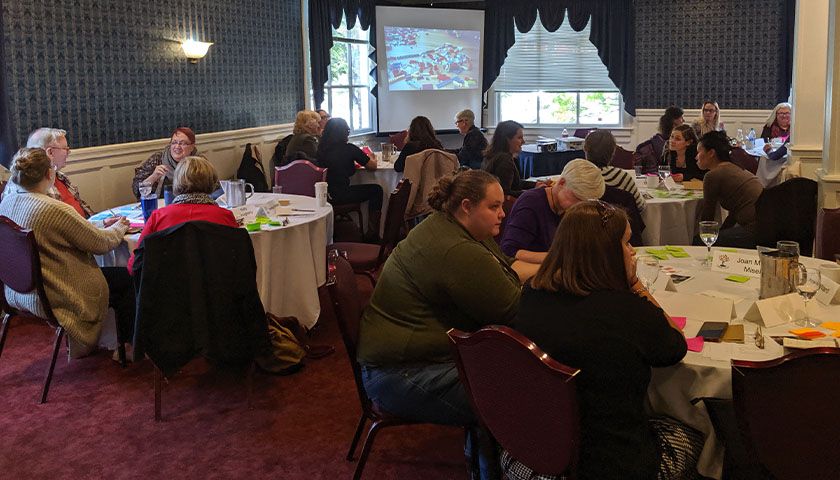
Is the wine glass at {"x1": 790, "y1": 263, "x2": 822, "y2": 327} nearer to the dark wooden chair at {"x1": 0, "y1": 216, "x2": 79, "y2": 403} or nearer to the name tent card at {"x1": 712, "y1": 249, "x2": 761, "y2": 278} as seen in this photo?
the name tent card at {"x1": 712, "y1": 249, "x2": 761, "y2": 278}

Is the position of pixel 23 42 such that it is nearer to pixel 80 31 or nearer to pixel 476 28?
pixel 80 31

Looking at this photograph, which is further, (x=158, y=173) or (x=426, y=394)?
(x=158, y=173)

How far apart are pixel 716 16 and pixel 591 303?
9.24m

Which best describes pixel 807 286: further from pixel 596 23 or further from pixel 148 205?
pixel 596 23

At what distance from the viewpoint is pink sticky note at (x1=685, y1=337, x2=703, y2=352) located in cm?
225

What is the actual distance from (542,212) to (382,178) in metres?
4.08

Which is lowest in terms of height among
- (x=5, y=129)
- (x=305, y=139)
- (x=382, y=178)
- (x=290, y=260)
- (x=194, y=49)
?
(x=290, y=260)

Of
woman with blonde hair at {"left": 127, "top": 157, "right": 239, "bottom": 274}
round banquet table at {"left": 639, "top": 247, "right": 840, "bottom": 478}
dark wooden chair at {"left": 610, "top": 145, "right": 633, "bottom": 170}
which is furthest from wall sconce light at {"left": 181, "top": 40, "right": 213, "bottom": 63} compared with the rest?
round banquet table at {"left": 639, "top": 247, "right": 840, "bottom": 478}

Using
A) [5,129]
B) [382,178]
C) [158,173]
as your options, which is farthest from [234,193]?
[382,178]

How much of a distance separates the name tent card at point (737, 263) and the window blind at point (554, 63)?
8073 millimetres

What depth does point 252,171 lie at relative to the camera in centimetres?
778

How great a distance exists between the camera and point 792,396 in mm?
1800

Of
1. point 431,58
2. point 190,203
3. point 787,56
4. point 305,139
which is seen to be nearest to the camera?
point 190,203

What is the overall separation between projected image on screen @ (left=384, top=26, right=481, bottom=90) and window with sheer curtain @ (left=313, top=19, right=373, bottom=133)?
1.12 feet
